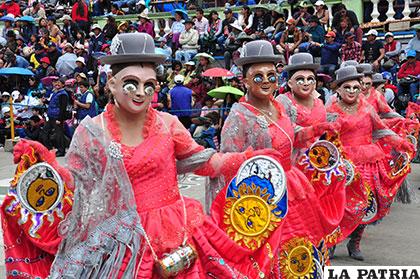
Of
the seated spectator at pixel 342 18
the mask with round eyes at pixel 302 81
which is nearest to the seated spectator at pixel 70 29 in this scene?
the seated spectator at pixel 342 18

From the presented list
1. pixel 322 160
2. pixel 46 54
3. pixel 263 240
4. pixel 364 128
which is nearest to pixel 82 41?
pixel 46 54

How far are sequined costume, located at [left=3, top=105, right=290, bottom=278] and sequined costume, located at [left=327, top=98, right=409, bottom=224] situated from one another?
145 inches

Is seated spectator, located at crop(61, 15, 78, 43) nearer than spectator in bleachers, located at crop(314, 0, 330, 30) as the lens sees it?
No

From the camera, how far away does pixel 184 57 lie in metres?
17.8

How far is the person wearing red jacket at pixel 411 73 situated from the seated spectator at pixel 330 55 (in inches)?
48.6

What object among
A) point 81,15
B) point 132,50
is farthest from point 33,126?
point 132,50

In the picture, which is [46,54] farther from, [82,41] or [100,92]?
[100,92]

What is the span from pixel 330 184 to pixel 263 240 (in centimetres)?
174

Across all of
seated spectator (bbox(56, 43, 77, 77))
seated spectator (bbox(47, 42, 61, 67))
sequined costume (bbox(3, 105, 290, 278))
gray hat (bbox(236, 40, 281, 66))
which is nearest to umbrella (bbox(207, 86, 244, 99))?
seated spectator (bbox(56, 43, 77, 77))

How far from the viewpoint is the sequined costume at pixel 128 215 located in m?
4.07

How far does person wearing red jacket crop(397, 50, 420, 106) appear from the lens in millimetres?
13820

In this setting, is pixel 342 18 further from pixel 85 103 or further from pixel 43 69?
pixel 43 69

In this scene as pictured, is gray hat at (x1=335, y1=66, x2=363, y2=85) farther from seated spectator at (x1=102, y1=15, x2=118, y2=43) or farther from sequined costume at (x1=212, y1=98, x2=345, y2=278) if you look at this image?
seated spectator at (x1=102, y1=15, x2=118, y2=43)

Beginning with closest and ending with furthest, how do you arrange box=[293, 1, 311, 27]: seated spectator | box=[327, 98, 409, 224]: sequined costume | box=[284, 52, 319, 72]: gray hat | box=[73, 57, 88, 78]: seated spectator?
box=[284, 52, 319, 72]: gray hat
box=[327, 98, 409, 224]: sequined costume
box=[293, 1, 311, 27]: seated spectator
box=[73, 57, 88, 78]: seated spectator
